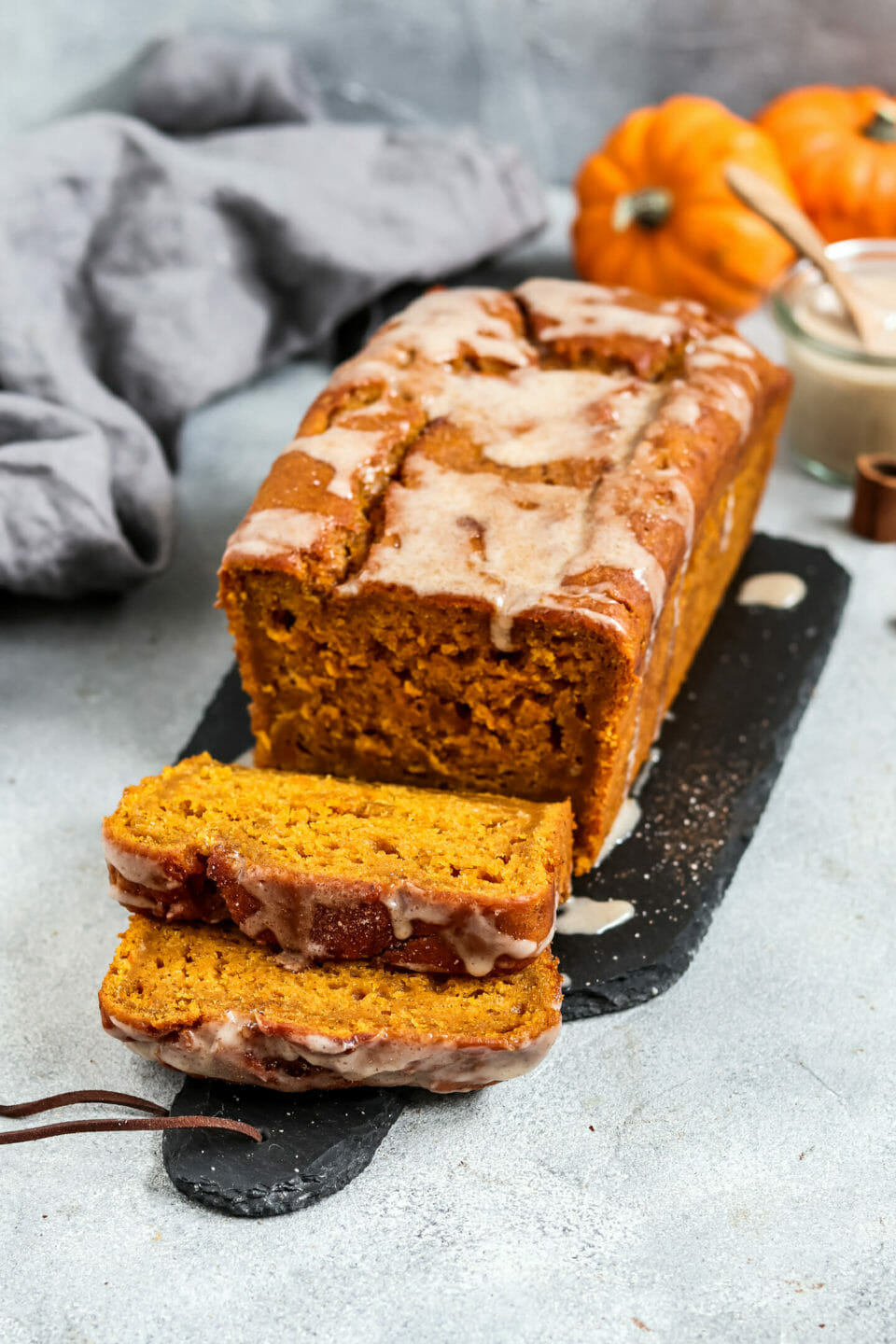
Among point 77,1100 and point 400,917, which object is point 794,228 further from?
point 77,1100

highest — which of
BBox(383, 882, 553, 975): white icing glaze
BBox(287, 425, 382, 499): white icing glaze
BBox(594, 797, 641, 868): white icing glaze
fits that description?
BBox(287, 425, 382, 499): white icing glaze

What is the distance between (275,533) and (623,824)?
1.10 metres

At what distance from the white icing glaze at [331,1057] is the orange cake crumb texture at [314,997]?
14mm

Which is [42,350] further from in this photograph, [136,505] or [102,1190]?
[102,1190]

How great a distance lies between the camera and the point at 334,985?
2811 mm

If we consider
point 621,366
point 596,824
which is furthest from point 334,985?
point 621,366

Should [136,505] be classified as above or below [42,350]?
below

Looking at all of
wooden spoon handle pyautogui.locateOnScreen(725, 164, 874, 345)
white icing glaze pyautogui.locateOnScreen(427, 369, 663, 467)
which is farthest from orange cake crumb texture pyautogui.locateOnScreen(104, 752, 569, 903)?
wooden spoon handle pyautogui.locateOnScreen(725, 164, 874, 345)

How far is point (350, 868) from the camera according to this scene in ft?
9.30

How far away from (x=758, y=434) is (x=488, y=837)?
1592mm

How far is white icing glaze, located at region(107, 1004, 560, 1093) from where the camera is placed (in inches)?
104

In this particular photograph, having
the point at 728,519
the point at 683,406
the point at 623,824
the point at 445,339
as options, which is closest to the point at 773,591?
the point at 728,519

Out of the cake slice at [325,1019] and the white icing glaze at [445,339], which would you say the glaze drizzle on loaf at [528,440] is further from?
the cake slice at [325,1019]

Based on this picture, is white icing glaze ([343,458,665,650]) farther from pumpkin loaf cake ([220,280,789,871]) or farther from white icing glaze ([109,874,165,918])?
white icing glaze ([109,874,165,918])
